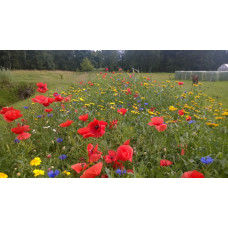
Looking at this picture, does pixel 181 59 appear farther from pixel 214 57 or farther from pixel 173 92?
pixel 173 92

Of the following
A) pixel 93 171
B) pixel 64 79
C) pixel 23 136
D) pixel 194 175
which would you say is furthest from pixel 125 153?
pixel 64 79

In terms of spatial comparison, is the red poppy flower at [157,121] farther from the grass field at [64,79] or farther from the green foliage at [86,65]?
the green foliage at [86,65]

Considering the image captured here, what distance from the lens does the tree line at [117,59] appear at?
1534mm

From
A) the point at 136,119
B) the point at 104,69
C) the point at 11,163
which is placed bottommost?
the point at 11,163

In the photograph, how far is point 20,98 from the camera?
1.65 m

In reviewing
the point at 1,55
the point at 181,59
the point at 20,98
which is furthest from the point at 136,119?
the point at 1,55

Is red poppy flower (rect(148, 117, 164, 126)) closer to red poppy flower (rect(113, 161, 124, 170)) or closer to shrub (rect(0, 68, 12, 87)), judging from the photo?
red poppy flower (rect(113, 161, 124, 170))

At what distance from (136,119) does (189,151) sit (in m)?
0.60

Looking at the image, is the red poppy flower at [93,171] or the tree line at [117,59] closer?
the red poppy flower at [93,171]

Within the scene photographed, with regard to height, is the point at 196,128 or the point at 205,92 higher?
the point at 205,92

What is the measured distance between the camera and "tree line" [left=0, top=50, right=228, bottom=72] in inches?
60.4

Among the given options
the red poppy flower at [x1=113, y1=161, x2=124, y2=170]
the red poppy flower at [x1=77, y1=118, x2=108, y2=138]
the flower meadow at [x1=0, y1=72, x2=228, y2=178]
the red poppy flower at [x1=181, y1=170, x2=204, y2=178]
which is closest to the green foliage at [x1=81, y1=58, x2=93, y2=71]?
the flower meadow at [x1=0, y1=72, x2=228, y2=178]

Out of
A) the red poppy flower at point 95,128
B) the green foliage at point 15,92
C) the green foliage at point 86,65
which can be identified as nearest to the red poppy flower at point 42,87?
the green foliage at point 15,92

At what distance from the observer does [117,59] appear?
6.32 ft
